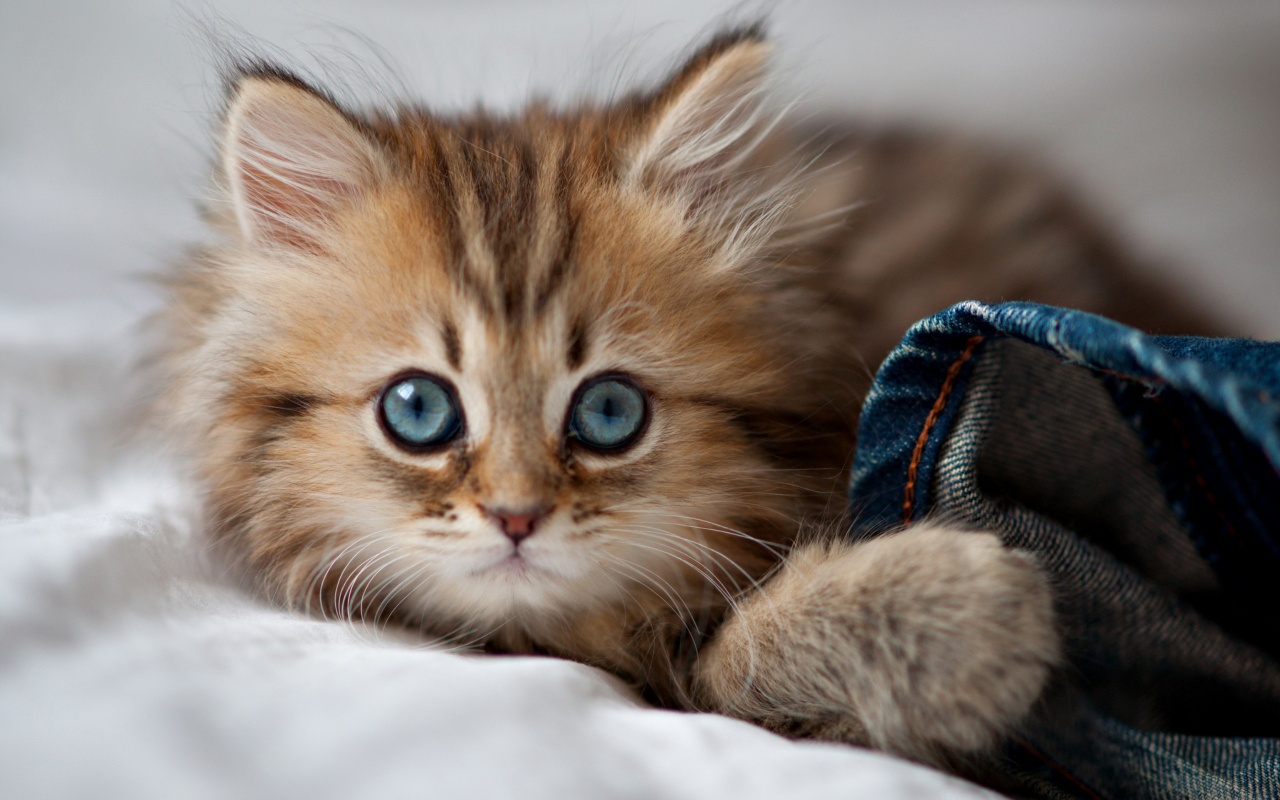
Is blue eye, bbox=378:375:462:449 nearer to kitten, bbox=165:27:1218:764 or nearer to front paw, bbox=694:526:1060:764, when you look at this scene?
kitten, bbox=165:27:1218:764

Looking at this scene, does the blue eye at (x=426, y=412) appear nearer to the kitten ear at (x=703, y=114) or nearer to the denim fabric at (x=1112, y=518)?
the kitten ear at (x=703, y=114)

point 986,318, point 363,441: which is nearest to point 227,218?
point 363,441

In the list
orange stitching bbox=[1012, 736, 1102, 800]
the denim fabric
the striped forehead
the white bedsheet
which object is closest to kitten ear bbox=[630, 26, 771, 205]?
the striped forehead

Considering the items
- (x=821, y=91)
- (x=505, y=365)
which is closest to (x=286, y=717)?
(x=505, y=365)

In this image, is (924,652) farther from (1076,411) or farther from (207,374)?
(207,374)

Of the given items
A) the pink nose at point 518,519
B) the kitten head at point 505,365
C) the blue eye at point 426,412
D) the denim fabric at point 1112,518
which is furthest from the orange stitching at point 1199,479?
the blue eye at point 426,412

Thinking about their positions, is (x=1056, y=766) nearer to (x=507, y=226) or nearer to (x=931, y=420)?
(x=931, y=420)
